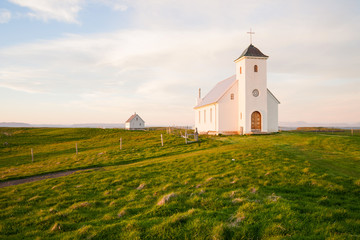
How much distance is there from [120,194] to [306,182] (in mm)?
9339

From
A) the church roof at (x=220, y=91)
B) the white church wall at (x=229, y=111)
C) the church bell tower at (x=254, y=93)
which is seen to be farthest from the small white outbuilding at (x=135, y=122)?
the church bell tower at (x=254, y=93)

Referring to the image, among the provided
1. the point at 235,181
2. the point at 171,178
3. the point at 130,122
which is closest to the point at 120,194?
the point at 171,178

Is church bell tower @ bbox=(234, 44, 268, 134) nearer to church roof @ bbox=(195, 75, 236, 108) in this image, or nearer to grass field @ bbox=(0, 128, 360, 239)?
church roof @ bbox=(195, 75, 236, 108)

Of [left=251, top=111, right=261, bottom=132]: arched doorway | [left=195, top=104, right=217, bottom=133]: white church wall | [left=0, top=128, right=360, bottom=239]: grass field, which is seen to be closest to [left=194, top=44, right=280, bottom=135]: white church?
[left=251, top=111, right=261, bottom=132]: arched doorway

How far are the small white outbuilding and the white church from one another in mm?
55123

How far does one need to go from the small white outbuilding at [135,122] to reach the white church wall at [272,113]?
200 feet

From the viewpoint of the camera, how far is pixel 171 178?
13.6 metres

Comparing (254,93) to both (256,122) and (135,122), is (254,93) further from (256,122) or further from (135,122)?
(135,122)

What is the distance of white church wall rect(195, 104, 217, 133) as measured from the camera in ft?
134

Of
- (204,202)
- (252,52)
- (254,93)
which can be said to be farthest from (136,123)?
(204,202)

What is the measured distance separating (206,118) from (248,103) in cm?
1157

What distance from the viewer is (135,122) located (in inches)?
3565

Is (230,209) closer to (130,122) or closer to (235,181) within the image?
(235,181)

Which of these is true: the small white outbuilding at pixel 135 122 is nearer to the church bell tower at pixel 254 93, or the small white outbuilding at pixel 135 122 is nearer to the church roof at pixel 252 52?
the church bell tower at pixel 254 93
